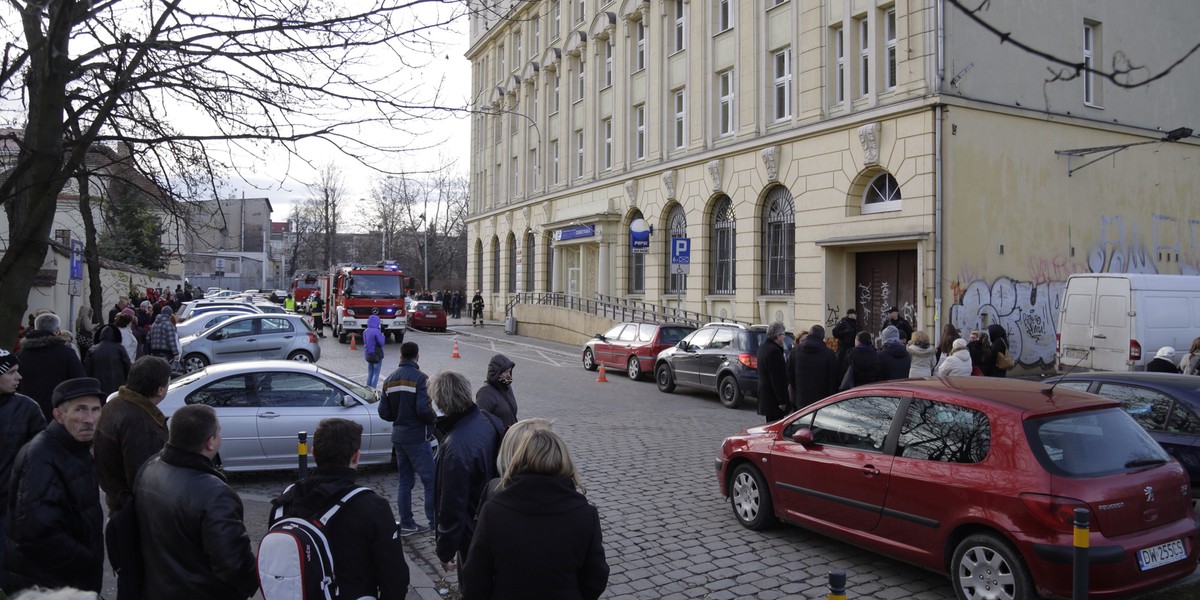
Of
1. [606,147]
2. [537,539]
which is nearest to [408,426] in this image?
[537,539]

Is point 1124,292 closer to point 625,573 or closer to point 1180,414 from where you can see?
point 1180,414

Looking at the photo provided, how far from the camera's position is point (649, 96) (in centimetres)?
3097

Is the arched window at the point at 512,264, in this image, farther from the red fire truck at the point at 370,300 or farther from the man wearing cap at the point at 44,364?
A: the man wearing cap at the point at 44,364

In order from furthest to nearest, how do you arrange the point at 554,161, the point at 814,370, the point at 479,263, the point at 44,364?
the point at 479,263
the point at 554,161
the point at 814,370
the point at 44,364

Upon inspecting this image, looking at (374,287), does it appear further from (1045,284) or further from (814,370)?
(814,370)

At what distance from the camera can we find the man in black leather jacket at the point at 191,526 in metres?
3.29

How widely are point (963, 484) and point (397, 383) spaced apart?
15.1 ft

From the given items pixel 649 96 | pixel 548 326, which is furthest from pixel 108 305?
pixel 649 96

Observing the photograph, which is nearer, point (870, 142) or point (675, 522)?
point (675, 522)

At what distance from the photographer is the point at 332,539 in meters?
3.29

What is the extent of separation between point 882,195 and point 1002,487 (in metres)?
17.3

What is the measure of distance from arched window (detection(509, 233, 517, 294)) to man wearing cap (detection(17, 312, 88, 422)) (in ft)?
125

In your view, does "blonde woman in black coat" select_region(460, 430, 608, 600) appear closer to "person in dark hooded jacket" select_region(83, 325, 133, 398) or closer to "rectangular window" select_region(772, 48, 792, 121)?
"person in dark hooded jacket" select_region(83, 325, 133, 398)

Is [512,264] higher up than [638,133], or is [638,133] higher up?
[638,133]
